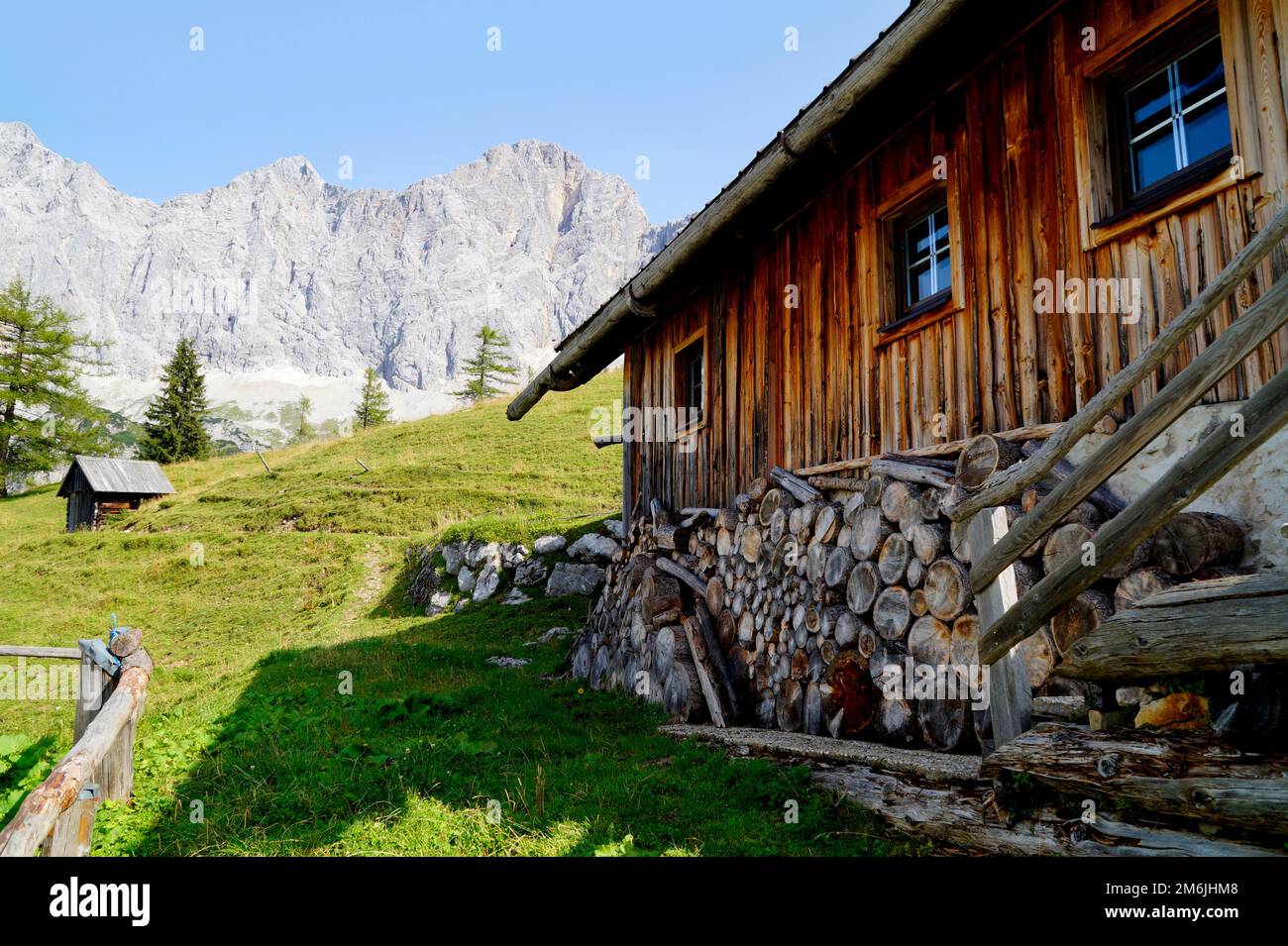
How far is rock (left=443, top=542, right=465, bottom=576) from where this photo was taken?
1694 cm

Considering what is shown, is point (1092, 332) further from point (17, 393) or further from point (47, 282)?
point (47, 282)

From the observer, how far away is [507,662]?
10.9 m

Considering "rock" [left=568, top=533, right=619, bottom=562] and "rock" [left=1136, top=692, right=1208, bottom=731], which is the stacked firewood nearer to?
"rock" [left=1136, top=692, right=1208, bottom=731]

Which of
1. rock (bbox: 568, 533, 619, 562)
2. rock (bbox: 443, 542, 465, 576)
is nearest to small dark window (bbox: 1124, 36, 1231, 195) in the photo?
rock (bbox: 568, 533, 619, 562)

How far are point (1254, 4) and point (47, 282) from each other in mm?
260112

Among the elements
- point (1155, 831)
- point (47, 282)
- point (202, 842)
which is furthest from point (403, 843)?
point (47, 282)

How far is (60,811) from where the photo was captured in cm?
349

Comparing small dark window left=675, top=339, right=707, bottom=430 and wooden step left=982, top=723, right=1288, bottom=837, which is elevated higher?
small dark window left=675, top=339, right=707, bottom=430

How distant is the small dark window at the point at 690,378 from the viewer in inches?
374

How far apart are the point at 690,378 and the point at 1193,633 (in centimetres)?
762

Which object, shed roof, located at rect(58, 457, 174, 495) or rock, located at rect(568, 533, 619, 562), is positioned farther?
shed roof, located at rect(58, 457, 174, 495)

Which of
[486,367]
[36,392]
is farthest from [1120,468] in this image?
[486,367]

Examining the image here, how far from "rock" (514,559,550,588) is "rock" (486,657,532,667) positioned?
418 cm

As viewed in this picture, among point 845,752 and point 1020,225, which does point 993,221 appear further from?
point 845,752
